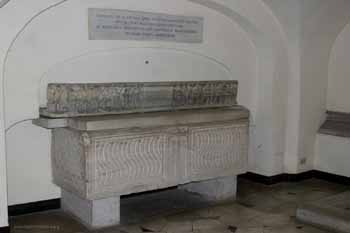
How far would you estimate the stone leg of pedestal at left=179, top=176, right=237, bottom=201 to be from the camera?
16.9 ft

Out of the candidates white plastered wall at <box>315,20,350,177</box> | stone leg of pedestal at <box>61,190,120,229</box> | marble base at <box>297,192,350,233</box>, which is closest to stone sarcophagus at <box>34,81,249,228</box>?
stone leg of pedestal at <box>61,190,120,229</box>

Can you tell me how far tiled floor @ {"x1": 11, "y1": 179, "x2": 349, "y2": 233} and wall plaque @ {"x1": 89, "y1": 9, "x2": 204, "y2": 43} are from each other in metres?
1.71

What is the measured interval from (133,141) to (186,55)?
1.42 metres

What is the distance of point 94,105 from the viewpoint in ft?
14.6

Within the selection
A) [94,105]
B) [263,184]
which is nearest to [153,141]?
[94,105]

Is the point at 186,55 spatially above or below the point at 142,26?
below

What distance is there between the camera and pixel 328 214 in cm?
443

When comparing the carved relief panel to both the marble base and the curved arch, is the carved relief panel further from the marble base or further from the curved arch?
the curved arch

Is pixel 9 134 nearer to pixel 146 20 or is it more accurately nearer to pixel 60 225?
pixel 60 225

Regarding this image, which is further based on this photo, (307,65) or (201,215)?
(307,65)

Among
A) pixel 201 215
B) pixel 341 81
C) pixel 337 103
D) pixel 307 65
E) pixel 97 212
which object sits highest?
pixel 307 65

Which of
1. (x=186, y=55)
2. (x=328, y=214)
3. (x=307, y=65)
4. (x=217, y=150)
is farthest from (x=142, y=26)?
(x=328, y=214)

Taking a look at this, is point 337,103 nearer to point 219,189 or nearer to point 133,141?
point 219,189

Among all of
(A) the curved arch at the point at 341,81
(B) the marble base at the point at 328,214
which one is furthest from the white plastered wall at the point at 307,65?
(B) the marble base at the point at 328,214
